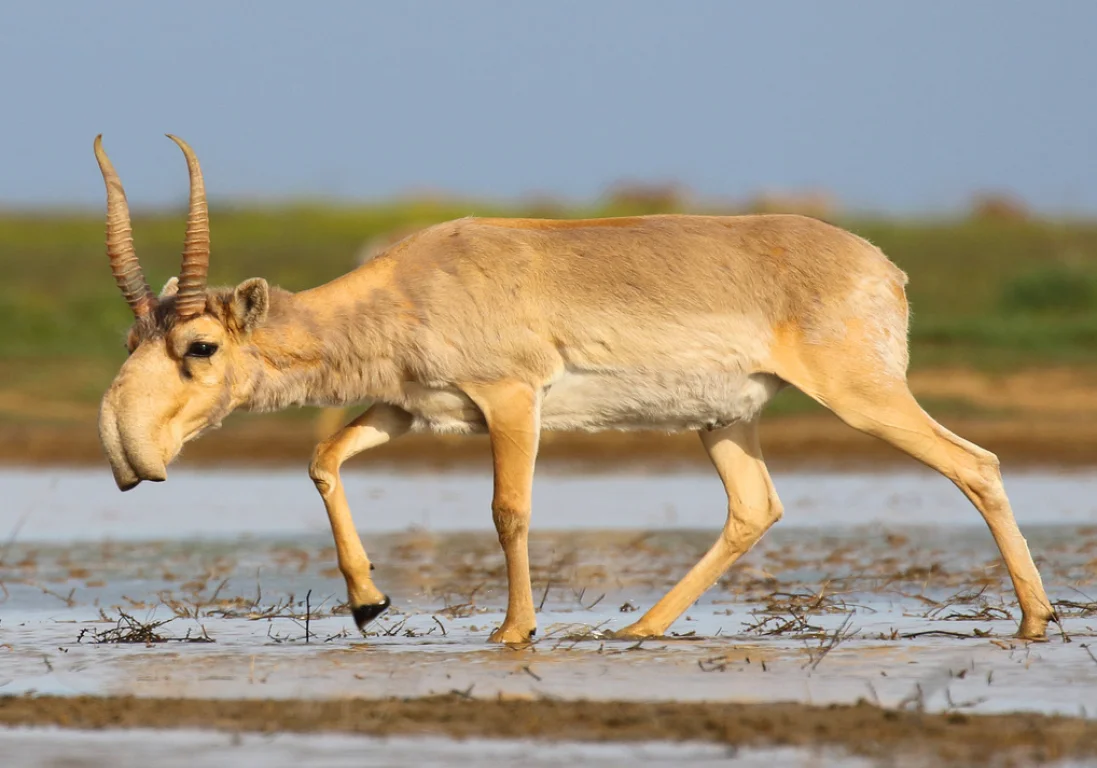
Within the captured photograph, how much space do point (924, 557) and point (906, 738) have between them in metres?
5.59

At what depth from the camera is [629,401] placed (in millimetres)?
7848

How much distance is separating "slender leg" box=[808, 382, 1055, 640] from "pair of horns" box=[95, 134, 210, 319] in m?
2.61

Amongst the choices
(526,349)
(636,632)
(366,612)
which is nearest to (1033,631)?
(636,632)

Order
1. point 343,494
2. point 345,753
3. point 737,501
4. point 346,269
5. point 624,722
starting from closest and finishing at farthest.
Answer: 1. point 345,753
2. point 624,722
3. point 343,494
4. point 737,501
5. point 346,269

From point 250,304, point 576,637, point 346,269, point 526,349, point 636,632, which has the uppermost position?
point 250,304

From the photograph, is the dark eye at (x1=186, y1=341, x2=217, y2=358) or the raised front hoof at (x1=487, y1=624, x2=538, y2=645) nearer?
the raised front hoof at (x1=487, y1=624, x2=538, y2=645)

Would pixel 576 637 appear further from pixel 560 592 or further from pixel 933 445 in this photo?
pixel 560 592

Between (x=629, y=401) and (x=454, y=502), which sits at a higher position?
(x=629, y=401)

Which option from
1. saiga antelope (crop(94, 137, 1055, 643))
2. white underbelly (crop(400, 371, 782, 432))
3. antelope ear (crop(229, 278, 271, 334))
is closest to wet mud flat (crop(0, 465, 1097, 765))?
saiga antelope (crop(94, 137, 1055, 643))

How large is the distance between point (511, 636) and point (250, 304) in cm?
174

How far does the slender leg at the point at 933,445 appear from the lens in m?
7.66

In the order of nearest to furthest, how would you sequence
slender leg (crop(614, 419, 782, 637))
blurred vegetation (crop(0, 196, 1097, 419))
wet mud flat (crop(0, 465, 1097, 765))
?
wet mud flat (crop(0, 465, 1097, 765)), slender leg (crop(614, 419, 782, 637)), blurred vegetation (crop(0, 196, 1097, 419))

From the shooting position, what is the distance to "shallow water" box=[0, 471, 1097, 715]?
6.38 m

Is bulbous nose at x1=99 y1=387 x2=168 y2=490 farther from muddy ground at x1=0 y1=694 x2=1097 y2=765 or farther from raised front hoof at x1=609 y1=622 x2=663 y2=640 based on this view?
raised front hoof at x1=609 y1=622 x2=663 y2=640
